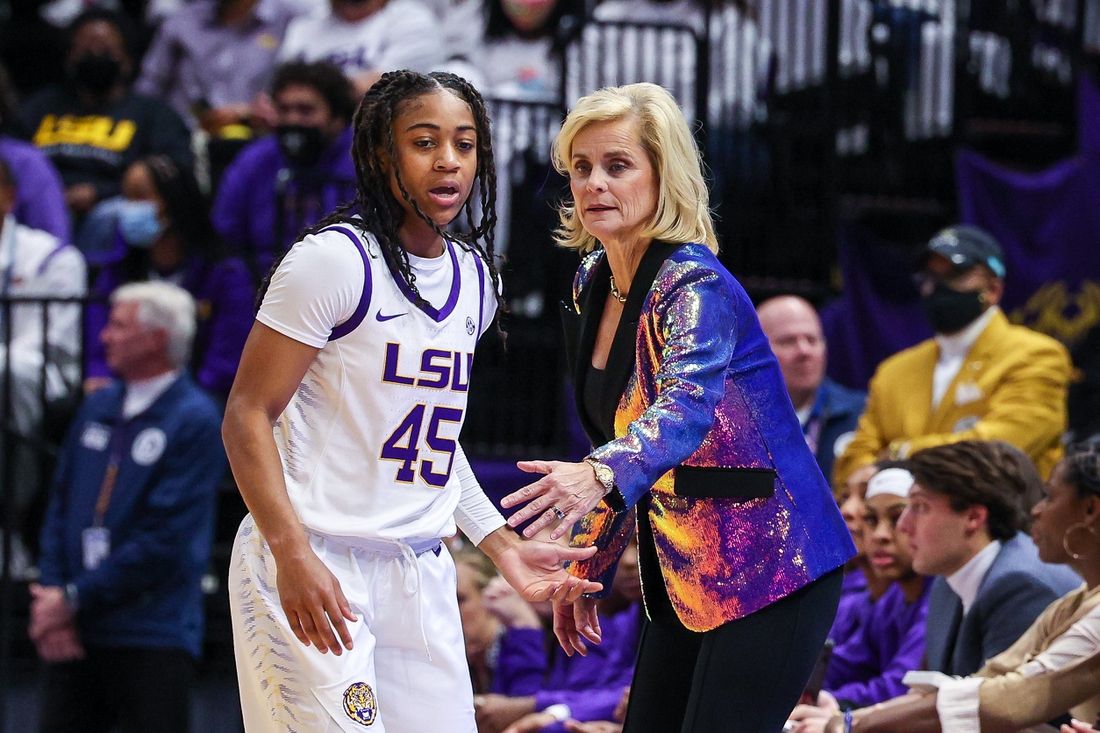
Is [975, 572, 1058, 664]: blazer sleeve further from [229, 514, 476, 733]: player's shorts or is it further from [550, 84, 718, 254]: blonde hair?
[229, 514, 476, 733]: player's shorts

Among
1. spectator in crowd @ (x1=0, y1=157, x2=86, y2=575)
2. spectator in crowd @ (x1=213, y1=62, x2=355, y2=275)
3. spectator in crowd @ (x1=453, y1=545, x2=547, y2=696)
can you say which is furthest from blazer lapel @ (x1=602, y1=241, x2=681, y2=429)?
spectator in crowd @ (x1=0, y1=157, x2=86, y2=575)

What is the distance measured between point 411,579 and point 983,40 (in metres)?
6.14

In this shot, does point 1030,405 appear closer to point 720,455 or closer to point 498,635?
point 498,635

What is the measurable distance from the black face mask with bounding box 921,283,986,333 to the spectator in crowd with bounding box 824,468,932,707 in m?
1.35

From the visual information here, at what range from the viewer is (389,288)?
2914mm

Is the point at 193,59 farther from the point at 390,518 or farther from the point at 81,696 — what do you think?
the point at 390,518

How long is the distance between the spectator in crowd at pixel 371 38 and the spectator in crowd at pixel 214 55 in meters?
0.58

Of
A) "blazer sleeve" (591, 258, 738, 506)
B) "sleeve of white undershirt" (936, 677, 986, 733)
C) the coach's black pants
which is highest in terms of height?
"blazer sleeve" (591, 258, 738, 506)

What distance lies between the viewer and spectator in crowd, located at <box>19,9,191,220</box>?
312 inches

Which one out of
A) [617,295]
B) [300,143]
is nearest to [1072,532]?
[617,295]

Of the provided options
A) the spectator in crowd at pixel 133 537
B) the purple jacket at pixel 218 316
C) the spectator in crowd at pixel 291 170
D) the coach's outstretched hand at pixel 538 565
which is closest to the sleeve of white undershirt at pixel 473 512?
the coach's outstretched hand at pixel 538 565

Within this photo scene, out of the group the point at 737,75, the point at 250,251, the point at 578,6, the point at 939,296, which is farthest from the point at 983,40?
the point at 250,251

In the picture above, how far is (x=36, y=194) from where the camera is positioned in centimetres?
731

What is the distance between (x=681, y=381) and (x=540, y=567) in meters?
0.49
